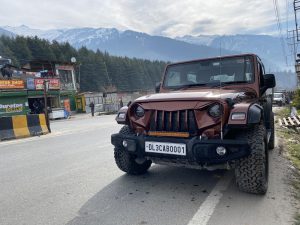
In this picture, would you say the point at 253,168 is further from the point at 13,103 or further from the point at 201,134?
the point at 13,103

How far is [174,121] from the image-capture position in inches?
180

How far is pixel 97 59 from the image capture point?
93.7 m

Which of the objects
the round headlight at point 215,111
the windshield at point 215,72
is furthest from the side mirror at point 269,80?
the round headlight at point 215,111

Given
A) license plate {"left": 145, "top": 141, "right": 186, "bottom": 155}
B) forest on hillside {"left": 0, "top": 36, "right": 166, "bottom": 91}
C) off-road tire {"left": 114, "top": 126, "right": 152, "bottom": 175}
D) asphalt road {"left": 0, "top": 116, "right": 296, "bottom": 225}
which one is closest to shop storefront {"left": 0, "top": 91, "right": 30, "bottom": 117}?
asphalt road {"left": 0, "top": 116, "right": 296, "bottom": 225}

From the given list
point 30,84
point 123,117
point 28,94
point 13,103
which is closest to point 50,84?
point 30,84

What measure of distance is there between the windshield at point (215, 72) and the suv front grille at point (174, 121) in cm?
145

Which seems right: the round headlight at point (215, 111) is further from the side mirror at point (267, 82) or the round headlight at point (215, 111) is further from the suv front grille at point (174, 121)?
the side mirror at point (267, 82)

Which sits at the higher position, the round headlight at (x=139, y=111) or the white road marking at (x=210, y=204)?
the round headlight at (x=139, y=111)

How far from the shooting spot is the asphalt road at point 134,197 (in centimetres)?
374

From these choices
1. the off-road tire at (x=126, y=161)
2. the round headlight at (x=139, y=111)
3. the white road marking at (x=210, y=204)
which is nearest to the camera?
the white road marking at (x=210, y=204)

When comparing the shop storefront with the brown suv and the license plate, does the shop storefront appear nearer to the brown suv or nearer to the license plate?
the brown suv

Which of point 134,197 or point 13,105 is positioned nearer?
point 134,197

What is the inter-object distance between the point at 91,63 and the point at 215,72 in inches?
3438

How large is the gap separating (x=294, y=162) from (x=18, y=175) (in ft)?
18.0
